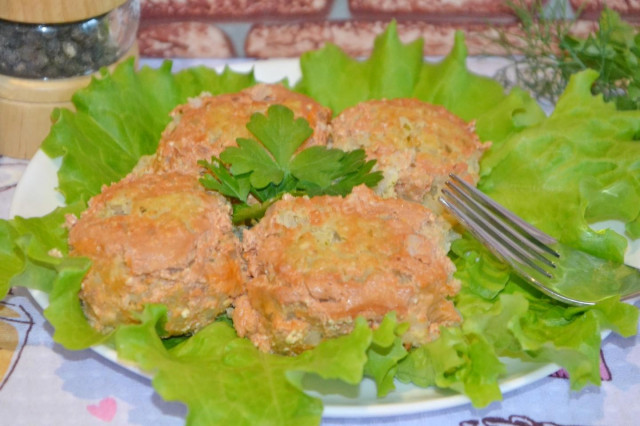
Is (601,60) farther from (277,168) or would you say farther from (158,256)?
(158,256)

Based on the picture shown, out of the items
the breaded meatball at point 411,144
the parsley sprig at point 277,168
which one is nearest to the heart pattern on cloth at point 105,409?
the parsley sprig at point 277,168

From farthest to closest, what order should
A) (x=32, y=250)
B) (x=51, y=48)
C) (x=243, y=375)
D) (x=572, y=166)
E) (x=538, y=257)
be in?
(x=51, y=48) < (x=572, y=166) < (x=538, y=257) < (x=32, y=250) < (x=243, y=375)

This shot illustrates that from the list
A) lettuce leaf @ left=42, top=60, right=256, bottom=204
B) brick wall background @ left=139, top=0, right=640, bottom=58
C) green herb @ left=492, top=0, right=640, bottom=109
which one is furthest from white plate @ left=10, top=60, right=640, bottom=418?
brick wall background @ left=139, top=0, right=640, bottom=58

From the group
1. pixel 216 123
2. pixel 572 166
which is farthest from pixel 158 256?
pixel 572 166

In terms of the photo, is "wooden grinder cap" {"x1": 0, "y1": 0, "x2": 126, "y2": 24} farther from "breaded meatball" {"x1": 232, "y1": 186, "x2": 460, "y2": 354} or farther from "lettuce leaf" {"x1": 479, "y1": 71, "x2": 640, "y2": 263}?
"lettuce leaf" {"x1": 479, "y1": 71, "x2": 640, "y2": 263}

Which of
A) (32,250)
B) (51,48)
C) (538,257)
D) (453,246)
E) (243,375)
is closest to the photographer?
(243,375)

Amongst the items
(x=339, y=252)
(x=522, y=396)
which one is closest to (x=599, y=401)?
(x=522, y=396)

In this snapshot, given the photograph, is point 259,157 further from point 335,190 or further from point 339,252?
point 339,252
